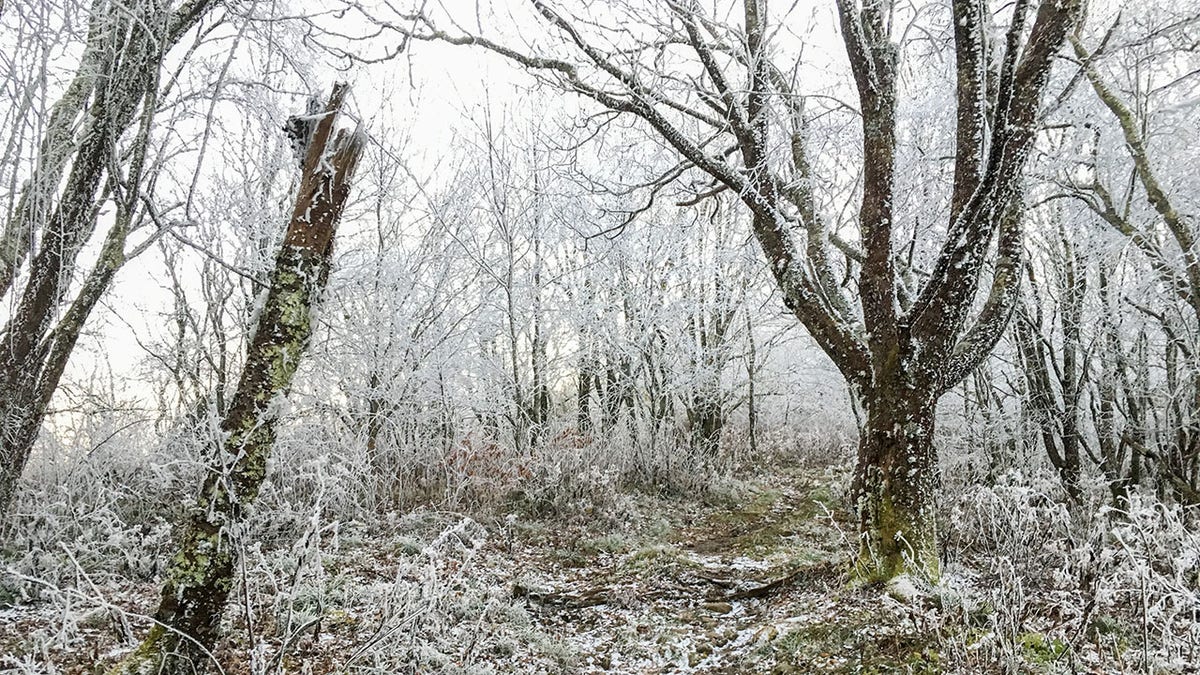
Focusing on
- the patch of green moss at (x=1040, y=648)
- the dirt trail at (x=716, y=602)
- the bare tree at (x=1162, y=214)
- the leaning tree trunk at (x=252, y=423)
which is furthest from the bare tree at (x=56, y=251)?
the bare tree at (x=1162, y=214)

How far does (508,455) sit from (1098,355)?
6.65 metres

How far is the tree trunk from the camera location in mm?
4000

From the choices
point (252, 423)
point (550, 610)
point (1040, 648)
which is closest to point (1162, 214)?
point (1040, 648)

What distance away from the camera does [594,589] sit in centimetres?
543

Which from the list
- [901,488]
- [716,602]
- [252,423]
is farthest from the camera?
[716,602]

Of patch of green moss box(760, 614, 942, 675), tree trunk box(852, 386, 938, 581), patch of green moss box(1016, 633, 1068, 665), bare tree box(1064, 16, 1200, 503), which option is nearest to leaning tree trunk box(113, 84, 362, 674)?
patch of green moss box(760, 614, 942, 675)

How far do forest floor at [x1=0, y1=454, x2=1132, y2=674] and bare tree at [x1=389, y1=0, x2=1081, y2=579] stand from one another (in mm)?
533

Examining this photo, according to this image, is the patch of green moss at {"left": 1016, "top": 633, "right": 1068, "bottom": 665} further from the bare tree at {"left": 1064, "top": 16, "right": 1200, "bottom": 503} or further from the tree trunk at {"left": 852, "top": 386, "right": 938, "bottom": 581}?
the bare tree at {"left": 1064, "top": 16, "right": 1200, "bottom": 503}

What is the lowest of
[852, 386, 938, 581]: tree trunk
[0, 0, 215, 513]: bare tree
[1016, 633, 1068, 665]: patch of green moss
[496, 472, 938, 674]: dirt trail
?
[496, 472, 938, 674]: dirt trail

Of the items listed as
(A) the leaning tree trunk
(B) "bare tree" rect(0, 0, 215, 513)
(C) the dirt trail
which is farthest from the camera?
(B) "bare tree" rect(0, 0, 215, 513)

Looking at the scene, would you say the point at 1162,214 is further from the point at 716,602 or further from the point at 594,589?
the point at 594,589

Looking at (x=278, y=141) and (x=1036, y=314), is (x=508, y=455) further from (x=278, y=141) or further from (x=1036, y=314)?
(x=1036, y=314)

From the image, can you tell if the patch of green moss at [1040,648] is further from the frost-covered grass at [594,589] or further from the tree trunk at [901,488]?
the tree trunk at [901,488]

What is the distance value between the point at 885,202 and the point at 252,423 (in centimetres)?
382
